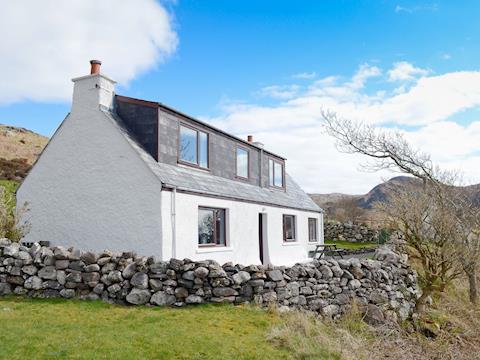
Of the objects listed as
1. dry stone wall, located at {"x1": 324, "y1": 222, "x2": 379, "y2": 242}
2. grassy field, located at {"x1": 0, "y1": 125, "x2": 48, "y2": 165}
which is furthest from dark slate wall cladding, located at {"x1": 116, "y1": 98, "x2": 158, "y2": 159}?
grassy field, located at {"x1": 0, "y1": 125, "x2": 48, "y2": 165}

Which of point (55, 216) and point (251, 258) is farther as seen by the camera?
point (251, 258)

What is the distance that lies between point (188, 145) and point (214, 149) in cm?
154

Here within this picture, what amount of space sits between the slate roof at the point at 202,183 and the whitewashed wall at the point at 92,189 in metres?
0.29

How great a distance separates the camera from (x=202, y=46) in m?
13.8

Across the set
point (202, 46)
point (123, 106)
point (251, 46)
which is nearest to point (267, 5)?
point (251, 46)

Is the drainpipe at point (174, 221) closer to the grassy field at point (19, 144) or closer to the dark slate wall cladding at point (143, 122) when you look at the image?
the dark slate wall cladding at point (143, 122)

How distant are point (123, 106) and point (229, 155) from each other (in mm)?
5094

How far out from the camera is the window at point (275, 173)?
69.1 ft

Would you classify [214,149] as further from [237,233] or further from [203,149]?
[237,233]

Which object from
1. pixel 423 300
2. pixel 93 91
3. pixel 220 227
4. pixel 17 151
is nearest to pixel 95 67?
pixel 93 91

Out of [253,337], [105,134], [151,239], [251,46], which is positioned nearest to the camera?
[253,337]

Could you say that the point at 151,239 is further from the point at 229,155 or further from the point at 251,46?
the point at 251,46

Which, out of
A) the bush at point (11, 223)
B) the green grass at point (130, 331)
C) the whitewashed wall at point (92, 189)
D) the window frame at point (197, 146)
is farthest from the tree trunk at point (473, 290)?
the bush at point (11, 223)

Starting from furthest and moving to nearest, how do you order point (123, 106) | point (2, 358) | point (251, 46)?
point (251, 46), point (123, 106), point (2, 358)
